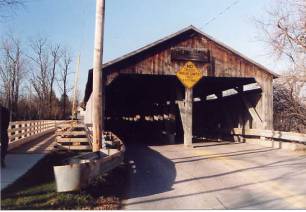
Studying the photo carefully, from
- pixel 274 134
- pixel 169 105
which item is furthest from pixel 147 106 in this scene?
pixel 274 134

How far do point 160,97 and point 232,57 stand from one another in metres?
12.8

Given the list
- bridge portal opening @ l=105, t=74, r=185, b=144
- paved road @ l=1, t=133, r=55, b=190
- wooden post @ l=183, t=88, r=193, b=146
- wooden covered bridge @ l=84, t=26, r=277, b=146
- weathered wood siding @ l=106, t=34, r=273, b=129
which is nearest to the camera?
paved road @ l=1, t=133, r=55, b=190

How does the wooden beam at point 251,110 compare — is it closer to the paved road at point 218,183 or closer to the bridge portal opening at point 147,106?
the bridge portal opening at point 147,106

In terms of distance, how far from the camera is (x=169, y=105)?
2706 centimetres

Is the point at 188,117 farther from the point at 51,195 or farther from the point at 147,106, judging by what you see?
the point at 147,106

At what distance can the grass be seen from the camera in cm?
617

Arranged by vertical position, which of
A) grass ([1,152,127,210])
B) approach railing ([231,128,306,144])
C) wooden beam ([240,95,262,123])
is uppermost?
wooden beam ([240,95,262,123])

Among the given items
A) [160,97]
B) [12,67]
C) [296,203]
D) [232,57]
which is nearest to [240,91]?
[232,57]

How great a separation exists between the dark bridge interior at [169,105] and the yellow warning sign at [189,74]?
6.01ft

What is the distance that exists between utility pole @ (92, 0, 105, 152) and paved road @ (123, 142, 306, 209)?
136 centimetres

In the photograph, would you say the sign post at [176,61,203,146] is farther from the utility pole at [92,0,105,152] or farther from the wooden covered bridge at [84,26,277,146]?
the utility pole at [92,0,105,152]

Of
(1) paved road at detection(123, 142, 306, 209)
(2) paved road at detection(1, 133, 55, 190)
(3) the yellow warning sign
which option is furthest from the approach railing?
(2) paved road at detection(1, 133, 55, 190)

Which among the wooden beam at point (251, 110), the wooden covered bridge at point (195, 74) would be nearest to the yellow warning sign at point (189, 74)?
the wooden covered bridge at point (195, 74)

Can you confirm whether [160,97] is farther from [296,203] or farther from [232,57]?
[296,203]
